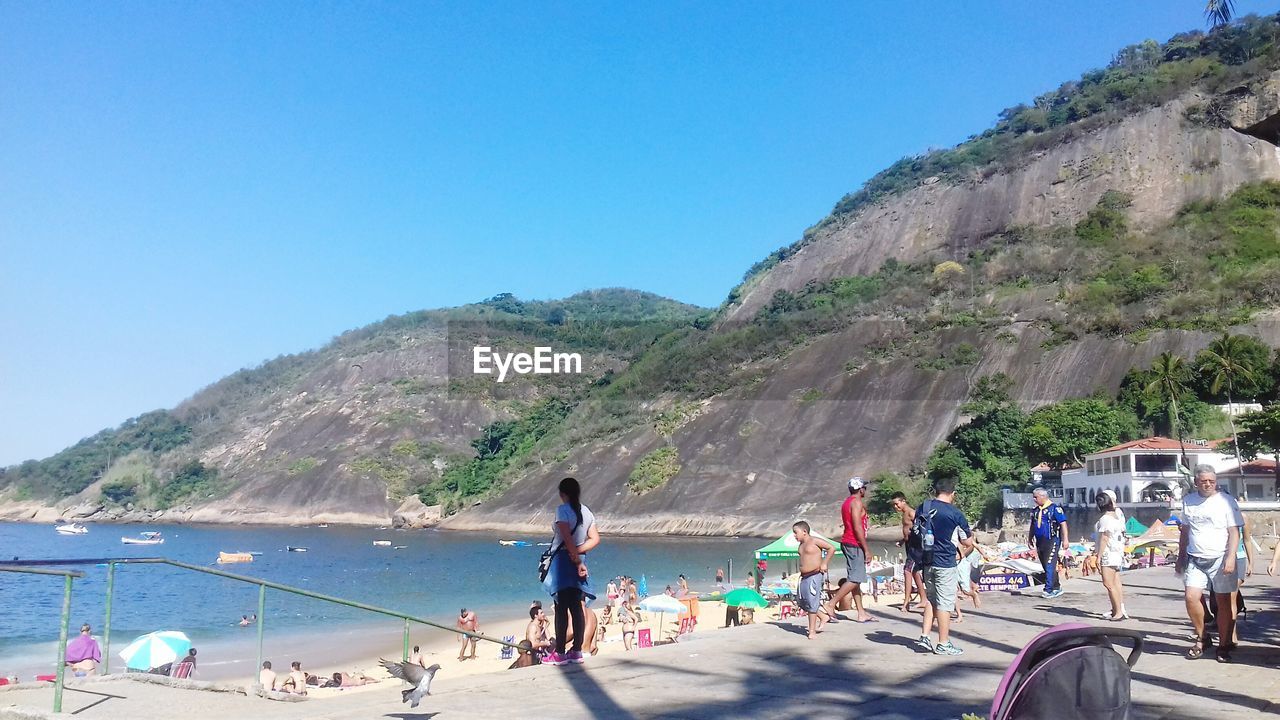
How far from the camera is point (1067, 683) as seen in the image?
3.26 meters

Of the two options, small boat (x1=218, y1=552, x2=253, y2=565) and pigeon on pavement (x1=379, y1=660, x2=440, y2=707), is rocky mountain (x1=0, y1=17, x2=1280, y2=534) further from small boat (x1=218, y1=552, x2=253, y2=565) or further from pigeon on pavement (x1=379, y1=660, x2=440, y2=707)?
pigeon on pavement (x1=379, y1=660, x2=440, y2=707)

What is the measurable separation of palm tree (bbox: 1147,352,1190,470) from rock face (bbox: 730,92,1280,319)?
3565 cm

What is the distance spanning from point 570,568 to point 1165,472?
4842 centimetres

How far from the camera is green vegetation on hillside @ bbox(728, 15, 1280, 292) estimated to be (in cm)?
10306

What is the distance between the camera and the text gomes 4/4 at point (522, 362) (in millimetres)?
145500

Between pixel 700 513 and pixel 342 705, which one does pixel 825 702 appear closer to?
pixel 342 705

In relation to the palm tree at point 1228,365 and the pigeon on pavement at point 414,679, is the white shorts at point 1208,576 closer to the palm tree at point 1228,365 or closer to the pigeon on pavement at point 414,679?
the pigeon on pavement at point 414,679

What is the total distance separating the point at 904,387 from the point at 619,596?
5497cm

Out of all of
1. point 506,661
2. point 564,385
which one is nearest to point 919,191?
point 564,385

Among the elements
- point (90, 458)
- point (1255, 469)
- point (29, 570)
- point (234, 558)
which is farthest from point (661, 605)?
point (90, 458)

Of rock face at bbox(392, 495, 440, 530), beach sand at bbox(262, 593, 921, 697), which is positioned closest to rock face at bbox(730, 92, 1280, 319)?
rock face at bbox(392, 495, 440, 530)

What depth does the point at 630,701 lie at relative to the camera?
6445mm

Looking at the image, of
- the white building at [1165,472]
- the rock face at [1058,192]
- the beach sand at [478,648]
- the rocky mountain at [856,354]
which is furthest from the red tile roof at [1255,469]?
the rock face at [1058,192]

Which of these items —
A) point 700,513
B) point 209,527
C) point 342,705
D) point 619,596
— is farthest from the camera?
point 209,527
